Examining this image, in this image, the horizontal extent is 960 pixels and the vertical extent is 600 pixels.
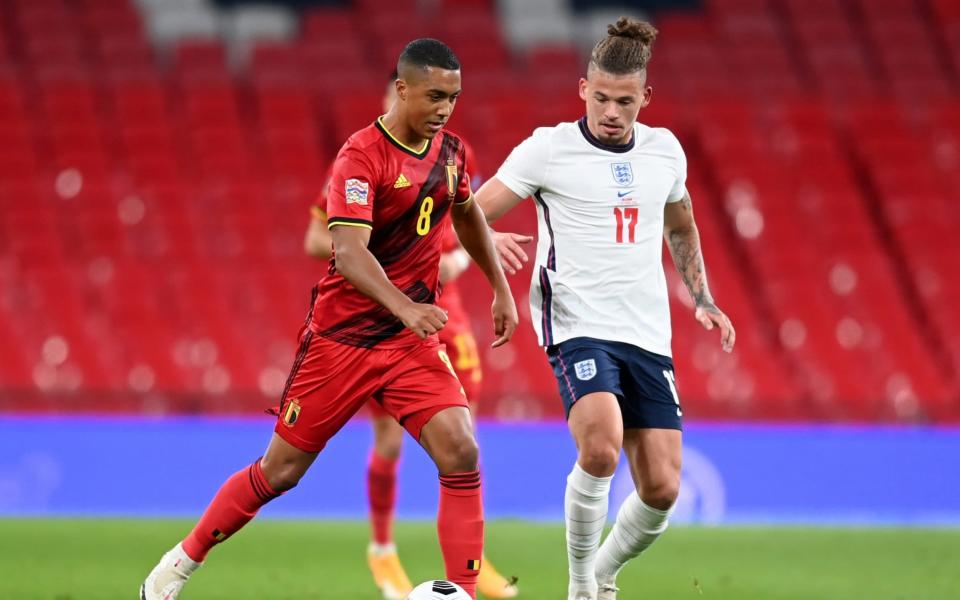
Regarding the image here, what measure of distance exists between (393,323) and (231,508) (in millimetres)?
968

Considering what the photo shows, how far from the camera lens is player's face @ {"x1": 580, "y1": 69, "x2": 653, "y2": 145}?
5.62 meters

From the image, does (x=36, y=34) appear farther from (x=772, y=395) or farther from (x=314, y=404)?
(x=314, y=404)

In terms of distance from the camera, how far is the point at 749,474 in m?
10.8

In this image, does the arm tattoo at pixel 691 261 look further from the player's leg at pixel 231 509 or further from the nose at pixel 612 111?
the player's leg at pixel 231 509

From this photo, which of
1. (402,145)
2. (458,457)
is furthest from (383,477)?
(402,145)

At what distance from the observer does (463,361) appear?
7.10m

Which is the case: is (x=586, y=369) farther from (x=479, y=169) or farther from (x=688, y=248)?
(x=479, y=169)

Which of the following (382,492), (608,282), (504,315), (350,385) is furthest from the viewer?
(382,492)

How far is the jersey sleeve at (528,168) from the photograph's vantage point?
579 centimetres

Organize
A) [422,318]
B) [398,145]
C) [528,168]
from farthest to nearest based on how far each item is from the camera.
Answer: [528,168], [398,145], [422,318]

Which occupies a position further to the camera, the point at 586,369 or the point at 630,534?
the point at 630,534

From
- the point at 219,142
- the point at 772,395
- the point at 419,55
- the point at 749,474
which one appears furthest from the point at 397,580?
the point at 219,142

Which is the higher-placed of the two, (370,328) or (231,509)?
(370,328)

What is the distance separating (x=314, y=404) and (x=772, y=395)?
27.2ft
